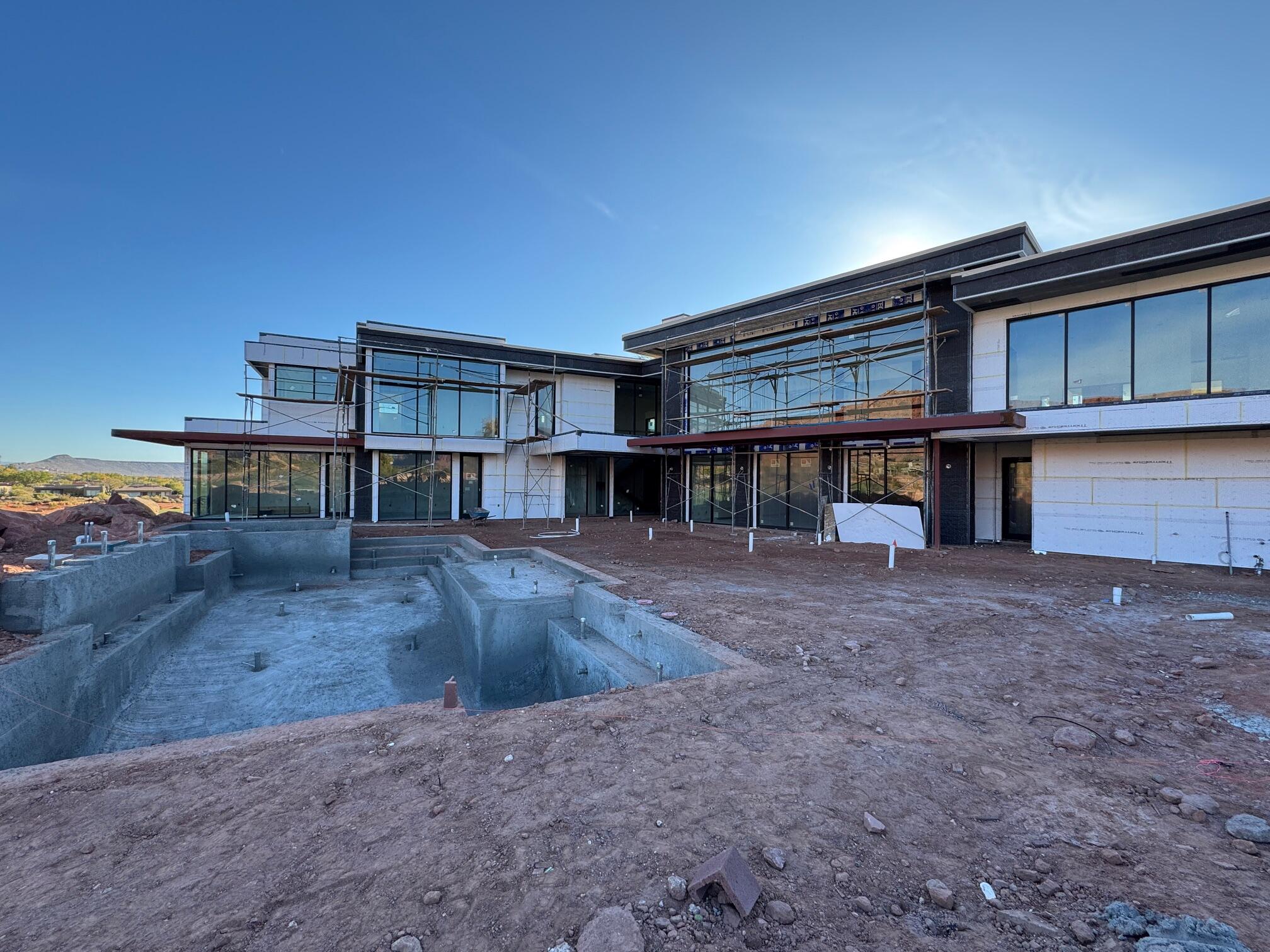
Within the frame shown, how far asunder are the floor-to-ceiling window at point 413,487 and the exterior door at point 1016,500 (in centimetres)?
1956

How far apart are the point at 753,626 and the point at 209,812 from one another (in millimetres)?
4855

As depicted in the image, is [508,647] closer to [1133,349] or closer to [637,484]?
→ [1133,349]

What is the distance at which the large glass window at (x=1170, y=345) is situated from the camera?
36.4 ft

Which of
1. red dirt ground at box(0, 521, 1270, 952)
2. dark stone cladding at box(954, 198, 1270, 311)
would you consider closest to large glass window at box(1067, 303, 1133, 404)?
dark stone cladding at box(954, 198, 1270, 311)

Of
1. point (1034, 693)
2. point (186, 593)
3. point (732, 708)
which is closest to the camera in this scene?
point (732, 708)

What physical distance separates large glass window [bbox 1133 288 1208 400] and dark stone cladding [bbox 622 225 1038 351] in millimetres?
3179

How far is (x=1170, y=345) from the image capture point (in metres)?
11.4

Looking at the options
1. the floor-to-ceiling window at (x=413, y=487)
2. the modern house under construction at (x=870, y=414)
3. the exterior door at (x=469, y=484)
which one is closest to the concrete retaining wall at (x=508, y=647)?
the modern house under construction at (x=870, y=414)

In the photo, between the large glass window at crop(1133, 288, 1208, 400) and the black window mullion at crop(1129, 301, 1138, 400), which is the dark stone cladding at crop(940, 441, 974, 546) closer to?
the black window mullion at crop(1129, 301, 1138, 400)

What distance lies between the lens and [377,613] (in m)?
10.9

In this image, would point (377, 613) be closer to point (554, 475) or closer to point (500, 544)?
point (500, 544)

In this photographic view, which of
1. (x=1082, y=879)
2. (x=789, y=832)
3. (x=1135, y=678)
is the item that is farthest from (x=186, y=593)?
(x=1135, y=678)

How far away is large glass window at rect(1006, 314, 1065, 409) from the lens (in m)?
12.8

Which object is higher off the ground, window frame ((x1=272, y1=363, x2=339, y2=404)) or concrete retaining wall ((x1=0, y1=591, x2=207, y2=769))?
window frame ((x1=272, y1=363, x2=339, y2=404))
